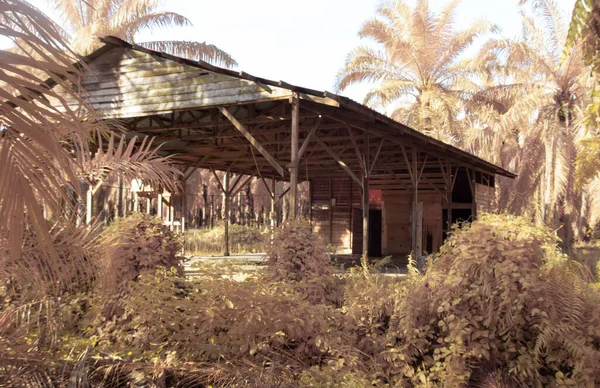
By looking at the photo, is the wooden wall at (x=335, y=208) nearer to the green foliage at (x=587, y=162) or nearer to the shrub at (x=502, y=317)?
the green foliage at (x=587, y=162)

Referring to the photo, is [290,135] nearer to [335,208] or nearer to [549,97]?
[335,208]

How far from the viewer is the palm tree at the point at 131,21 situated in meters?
17.8

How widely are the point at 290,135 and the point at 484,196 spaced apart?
10.5 m

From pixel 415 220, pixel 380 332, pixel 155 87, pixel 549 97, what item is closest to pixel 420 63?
pixel 549 97

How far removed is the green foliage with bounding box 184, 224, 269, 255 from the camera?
732 inches

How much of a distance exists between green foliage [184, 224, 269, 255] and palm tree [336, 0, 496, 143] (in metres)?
8.05

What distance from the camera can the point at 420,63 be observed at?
21781mm

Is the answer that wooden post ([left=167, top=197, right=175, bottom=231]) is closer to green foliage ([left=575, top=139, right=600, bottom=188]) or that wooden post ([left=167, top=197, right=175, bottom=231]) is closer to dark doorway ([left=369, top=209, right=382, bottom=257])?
dark doorway ([left=369, top=209, right=382, bottom=257])

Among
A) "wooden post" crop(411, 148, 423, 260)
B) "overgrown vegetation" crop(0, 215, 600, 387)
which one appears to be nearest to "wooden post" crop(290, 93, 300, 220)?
"overgrown vegetation" crop(0, 215, 600, 387)

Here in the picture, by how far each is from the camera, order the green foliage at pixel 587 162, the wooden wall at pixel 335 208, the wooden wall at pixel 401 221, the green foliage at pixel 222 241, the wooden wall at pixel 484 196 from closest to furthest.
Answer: the green foliage at pixel 587 162
the green foliage at pixel 222 241
the wooden wall at pixel 484 196
the wooden wall at pixel 401 221
the wooden wall at pixel 335 208

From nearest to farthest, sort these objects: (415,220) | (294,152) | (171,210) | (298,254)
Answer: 1. (298,254)
2. (294,152)
3. (415,220)
4. (171,210)

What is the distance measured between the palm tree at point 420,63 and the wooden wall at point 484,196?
10.2 feet

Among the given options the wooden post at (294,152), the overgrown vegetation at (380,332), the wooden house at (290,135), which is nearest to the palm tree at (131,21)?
the wooden house at (290,135)

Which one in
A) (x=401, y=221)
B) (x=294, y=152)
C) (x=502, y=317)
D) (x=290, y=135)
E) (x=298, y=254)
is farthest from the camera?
(x=401, y=221)
